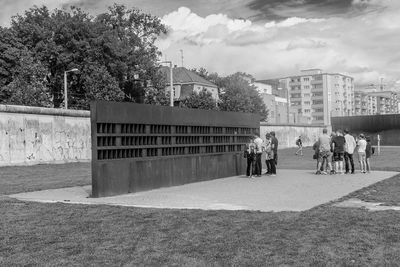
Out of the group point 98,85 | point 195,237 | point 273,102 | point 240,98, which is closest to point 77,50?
point 98,85

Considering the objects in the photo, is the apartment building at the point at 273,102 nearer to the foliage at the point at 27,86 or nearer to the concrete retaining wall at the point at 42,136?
the foliage at the point at 27,86

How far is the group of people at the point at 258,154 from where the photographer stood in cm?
1900

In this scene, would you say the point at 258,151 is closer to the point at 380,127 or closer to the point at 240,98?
the point at 380,127

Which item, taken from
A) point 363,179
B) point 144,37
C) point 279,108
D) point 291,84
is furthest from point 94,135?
point 291,84

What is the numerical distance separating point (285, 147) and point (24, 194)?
4672cm

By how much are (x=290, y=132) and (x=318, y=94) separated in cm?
9372

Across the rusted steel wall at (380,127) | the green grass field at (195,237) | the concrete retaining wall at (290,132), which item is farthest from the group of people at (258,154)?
the rusted steel wall at (380,127)

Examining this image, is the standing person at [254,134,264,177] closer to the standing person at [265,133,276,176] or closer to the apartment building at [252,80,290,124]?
the standing person at [265,133,276,176]

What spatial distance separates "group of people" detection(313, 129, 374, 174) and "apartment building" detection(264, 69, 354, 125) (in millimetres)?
128059

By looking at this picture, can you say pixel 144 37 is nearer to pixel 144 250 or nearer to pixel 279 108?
pixel 144 250

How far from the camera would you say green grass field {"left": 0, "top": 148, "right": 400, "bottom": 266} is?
239 inches

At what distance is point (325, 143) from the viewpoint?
19.5 meters

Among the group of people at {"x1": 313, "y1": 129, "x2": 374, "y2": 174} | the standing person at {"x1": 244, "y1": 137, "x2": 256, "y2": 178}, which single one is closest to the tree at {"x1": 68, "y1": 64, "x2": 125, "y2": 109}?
the standing person at {"x1": 244, "y1": 137, "x2": 256, "y2": 178}

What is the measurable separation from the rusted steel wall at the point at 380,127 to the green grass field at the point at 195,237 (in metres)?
60.6
